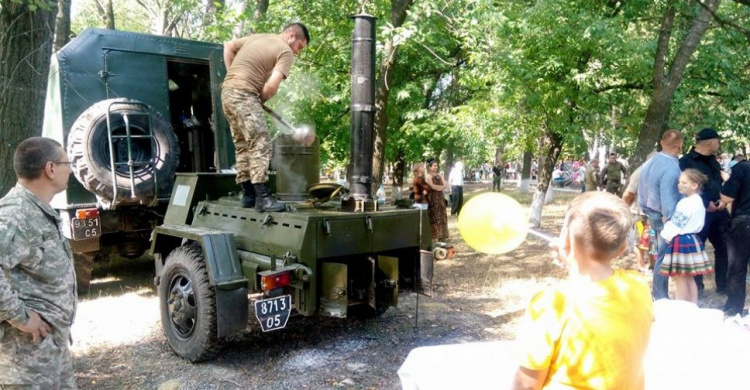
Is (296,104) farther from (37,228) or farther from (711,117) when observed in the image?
(711,117)

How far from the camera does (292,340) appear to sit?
4949 millimetres

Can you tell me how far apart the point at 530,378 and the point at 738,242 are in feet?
15.6

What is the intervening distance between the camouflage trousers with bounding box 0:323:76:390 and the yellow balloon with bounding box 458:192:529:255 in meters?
1.98

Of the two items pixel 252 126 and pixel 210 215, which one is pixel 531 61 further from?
pixel 210 215

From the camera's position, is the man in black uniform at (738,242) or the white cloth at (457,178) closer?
the man in black uniform at (738,242)

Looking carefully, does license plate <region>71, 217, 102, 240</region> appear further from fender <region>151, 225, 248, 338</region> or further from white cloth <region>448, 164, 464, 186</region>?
white cloth <region>448, 164, 464, 186</region>

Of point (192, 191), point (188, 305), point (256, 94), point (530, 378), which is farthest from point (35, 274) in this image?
point (192, 191)

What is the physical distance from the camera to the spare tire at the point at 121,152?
573cm

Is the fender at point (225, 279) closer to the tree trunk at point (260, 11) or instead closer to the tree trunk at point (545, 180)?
the tree trunk at point (260, 11)

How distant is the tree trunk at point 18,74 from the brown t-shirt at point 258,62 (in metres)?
1.70

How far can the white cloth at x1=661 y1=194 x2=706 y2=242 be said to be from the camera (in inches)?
194

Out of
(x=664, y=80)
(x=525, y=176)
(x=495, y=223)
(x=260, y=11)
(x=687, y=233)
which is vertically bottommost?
(x=525, y=176)

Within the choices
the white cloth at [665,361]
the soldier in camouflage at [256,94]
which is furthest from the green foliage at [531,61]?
the white cloth at [665,361]

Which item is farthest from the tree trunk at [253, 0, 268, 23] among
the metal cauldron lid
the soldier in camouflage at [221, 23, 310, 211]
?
the metal cauldron lid
